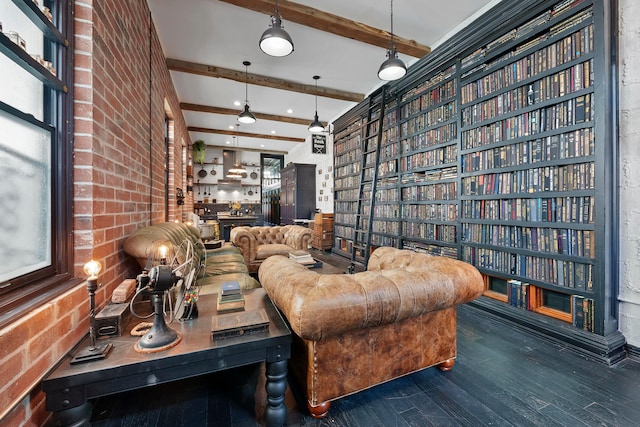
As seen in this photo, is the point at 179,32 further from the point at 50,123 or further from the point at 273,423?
the point at 273,423

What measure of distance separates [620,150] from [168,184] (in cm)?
574

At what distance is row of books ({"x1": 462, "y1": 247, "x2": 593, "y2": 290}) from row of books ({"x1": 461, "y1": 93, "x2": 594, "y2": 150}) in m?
1.11

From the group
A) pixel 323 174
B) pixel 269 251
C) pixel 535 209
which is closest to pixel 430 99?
pixel 535 209

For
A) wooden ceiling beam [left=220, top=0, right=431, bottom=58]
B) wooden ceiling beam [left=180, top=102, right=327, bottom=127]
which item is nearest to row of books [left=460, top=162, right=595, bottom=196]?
wooden ceiling beam [left=220, top=0, right=431, bottom=58]

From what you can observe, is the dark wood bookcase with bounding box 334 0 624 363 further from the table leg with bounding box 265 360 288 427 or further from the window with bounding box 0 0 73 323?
the window with bounding box 0 0 73 323

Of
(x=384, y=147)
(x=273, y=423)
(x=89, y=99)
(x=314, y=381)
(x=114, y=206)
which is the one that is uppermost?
(x=384, y=147)

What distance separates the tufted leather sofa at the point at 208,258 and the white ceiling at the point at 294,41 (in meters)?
2.49

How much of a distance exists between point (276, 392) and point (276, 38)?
2825mm

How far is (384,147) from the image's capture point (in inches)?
175

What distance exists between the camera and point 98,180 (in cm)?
148

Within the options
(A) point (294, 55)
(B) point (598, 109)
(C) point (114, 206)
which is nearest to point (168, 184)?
(A) point (294, 55)

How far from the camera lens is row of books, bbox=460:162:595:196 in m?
2.05

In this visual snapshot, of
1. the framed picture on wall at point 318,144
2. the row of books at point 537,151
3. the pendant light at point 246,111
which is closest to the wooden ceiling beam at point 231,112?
the framed picture on wall at point 318,144

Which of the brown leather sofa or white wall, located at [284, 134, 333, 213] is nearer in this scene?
the brown leather sofa
